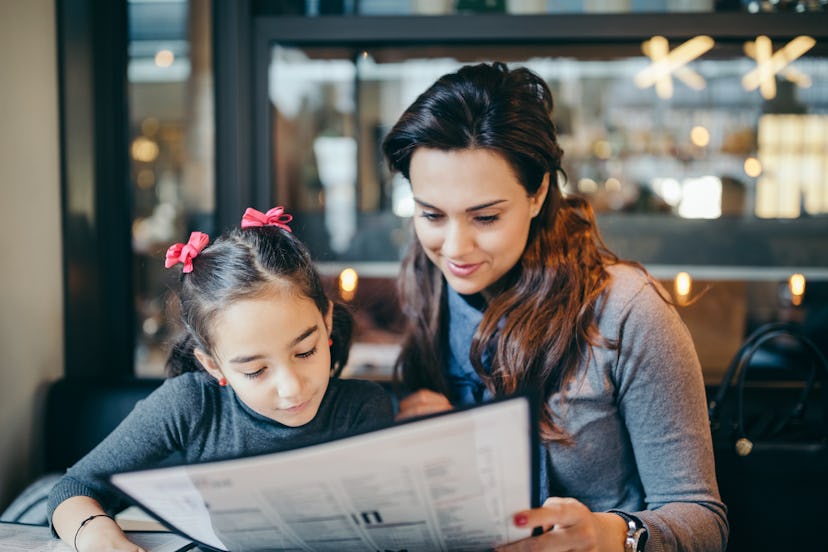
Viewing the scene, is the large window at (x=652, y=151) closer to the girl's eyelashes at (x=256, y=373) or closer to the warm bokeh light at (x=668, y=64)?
the warm bokeh light at (x=668, y=64)

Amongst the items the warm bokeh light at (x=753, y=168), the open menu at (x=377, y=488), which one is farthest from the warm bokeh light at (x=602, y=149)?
the open menu at (x=377, y=488)

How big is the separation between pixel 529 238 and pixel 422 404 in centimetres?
37

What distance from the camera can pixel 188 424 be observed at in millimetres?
1230

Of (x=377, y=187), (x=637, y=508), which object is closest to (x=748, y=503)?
(x=637, y=508)

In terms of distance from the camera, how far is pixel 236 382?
3.79 feet

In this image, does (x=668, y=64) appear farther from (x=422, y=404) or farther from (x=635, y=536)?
(x=635, y=536)

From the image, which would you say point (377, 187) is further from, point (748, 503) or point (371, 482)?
point (371, 482)

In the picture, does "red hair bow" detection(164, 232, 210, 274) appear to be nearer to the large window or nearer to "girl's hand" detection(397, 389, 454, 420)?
"girl's hand" detection(397, 389, 454, 420)

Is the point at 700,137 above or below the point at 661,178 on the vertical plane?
above

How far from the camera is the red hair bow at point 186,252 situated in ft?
4.01

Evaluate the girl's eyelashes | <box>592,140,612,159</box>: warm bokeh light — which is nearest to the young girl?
the girl's eyelashes

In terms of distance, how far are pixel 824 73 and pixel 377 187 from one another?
4.57 ft

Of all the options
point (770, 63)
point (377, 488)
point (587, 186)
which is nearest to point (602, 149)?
point (587, 186)

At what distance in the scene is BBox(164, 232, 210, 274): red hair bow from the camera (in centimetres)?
122
